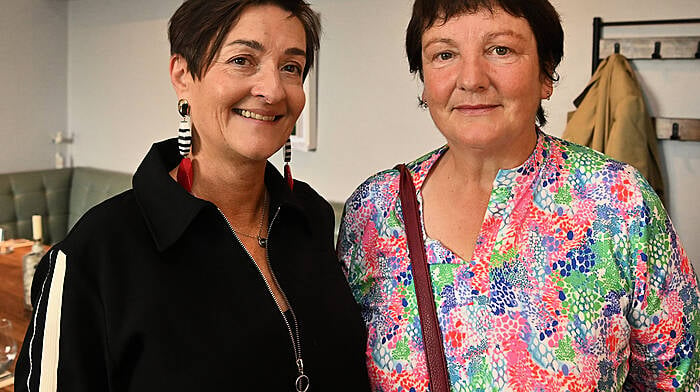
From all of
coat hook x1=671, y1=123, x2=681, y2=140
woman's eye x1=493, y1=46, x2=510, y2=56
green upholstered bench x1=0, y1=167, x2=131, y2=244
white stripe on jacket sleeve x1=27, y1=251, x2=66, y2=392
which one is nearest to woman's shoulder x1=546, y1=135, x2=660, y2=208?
woman's eye x1=493, y1=46, x2=510, y2=56

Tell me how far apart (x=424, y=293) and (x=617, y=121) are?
1617mm

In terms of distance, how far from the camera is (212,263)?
4.07ft

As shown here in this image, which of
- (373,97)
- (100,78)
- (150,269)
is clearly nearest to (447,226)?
(150,269)

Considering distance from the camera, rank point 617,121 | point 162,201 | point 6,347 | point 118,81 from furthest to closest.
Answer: point 118,81 < point 617,121 < point 6,347 < point 162,201

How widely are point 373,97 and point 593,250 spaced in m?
2.38

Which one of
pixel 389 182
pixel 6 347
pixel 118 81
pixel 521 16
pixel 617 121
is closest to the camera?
pixel 521 16

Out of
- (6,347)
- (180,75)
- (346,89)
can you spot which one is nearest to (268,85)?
(180,75)

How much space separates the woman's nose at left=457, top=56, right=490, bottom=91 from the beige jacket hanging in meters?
1.51

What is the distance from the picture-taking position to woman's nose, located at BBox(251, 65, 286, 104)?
1.24 metres

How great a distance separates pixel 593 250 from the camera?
1.30 metres

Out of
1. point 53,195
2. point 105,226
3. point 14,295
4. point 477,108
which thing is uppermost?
point 477,108

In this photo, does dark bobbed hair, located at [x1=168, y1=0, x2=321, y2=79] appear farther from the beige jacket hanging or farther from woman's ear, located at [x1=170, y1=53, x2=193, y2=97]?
the beige jacket hanging

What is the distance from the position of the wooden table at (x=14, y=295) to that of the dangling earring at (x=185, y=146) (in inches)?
44.9

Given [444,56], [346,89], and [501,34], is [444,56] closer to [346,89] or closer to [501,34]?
[501,34]
